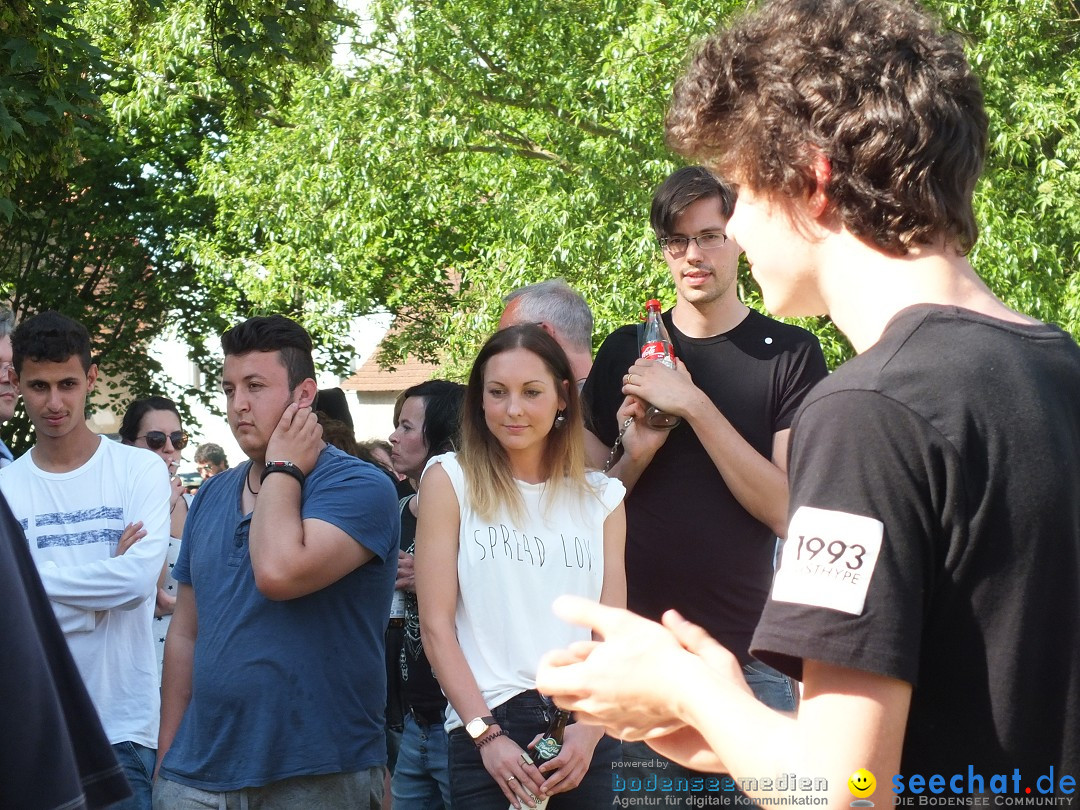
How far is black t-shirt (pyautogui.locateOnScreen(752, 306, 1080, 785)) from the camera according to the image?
1.33m

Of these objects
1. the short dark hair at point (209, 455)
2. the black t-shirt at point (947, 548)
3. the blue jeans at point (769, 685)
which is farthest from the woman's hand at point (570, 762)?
the short dark hair at point (209, 455)

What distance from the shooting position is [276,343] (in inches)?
156

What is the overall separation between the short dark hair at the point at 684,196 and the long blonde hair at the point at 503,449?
550mm

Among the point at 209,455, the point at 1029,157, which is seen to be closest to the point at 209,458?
the point at 209,455

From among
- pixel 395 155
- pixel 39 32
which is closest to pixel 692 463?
pixel 39 32

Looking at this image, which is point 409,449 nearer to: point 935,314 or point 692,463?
point 692,463

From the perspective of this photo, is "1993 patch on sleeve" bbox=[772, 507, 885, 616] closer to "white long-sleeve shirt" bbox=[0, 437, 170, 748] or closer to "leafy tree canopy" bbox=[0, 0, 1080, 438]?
"white long-sleeve shirt" bbox=[0, 437, 170, 748]

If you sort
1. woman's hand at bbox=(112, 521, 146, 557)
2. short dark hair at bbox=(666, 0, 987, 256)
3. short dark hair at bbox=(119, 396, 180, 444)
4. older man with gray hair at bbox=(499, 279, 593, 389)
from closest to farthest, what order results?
short dark hair at bbox=(666, 0, 987, 256)
woman's hand at bbox=(112, 521, 146, 557)
older man with gray hair at bbox=(499, 279, 593, 389)
short dark hair at bbox=(119, 396, 180, 444)

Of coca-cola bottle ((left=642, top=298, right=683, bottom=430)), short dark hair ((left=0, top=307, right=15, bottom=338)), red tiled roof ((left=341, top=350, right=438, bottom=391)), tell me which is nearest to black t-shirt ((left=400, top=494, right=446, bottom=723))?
coca-cola bottle ((left=642, top=298, right=683, bottom=430))

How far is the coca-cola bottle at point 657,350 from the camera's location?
11.8ft

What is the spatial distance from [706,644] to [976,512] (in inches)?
15.1

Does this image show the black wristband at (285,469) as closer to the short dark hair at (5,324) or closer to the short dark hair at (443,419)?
the short dark hair at (443,419)

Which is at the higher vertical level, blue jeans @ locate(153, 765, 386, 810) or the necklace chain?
the necklace chain

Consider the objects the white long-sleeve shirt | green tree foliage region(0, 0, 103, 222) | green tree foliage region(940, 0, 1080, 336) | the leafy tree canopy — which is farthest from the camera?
green tree foliage region(940, 0, 1080, 336)
